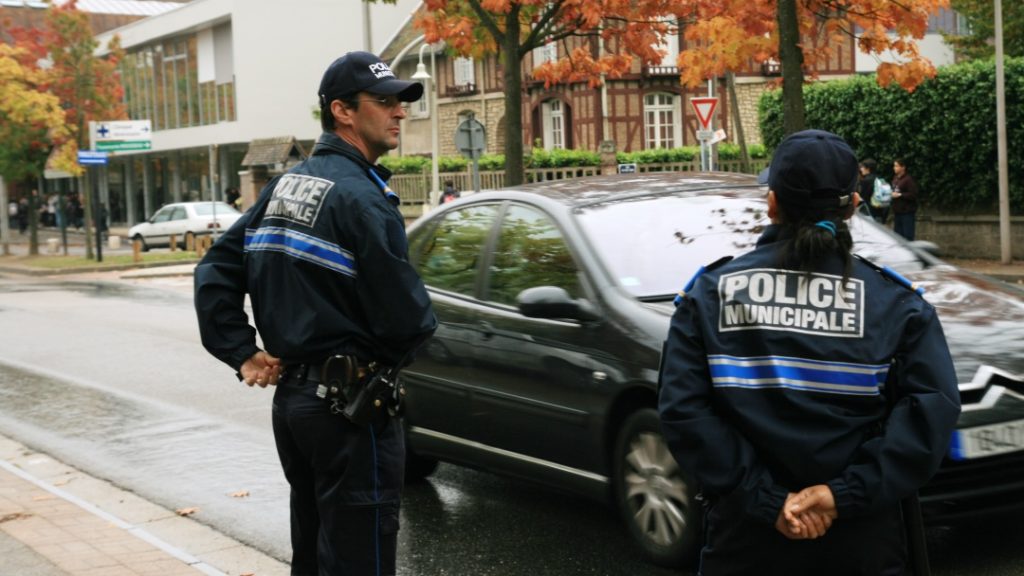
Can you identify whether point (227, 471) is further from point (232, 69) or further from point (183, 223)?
point (232, 69)

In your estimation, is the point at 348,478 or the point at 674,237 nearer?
the point at 348,478

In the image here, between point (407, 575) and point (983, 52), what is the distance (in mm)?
35863

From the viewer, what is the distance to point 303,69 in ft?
178

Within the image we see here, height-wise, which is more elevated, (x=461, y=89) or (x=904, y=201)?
(x=461, y=89)

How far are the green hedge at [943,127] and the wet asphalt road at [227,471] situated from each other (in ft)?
43.2

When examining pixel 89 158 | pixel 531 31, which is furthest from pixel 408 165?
pixel 531 31

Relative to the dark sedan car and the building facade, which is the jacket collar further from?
the building facade

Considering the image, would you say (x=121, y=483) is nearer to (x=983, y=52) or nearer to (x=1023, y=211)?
(x=1023, y=211)

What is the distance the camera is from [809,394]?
275 cm

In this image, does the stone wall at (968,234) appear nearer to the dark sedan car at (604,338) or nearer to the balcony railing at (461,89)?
the dark sedan car at (604,338)

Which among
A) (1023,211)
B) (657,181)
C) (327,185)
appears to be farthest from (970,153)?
(327,185)

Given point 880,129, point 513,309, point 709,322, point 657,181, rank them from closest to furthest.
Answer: point 709,322 → point 513,309 → point 657,181 → point 880,129

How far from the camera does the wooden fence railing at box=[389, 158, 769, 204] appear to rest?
34.5m

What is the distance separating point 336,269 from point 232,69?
2061 inches
